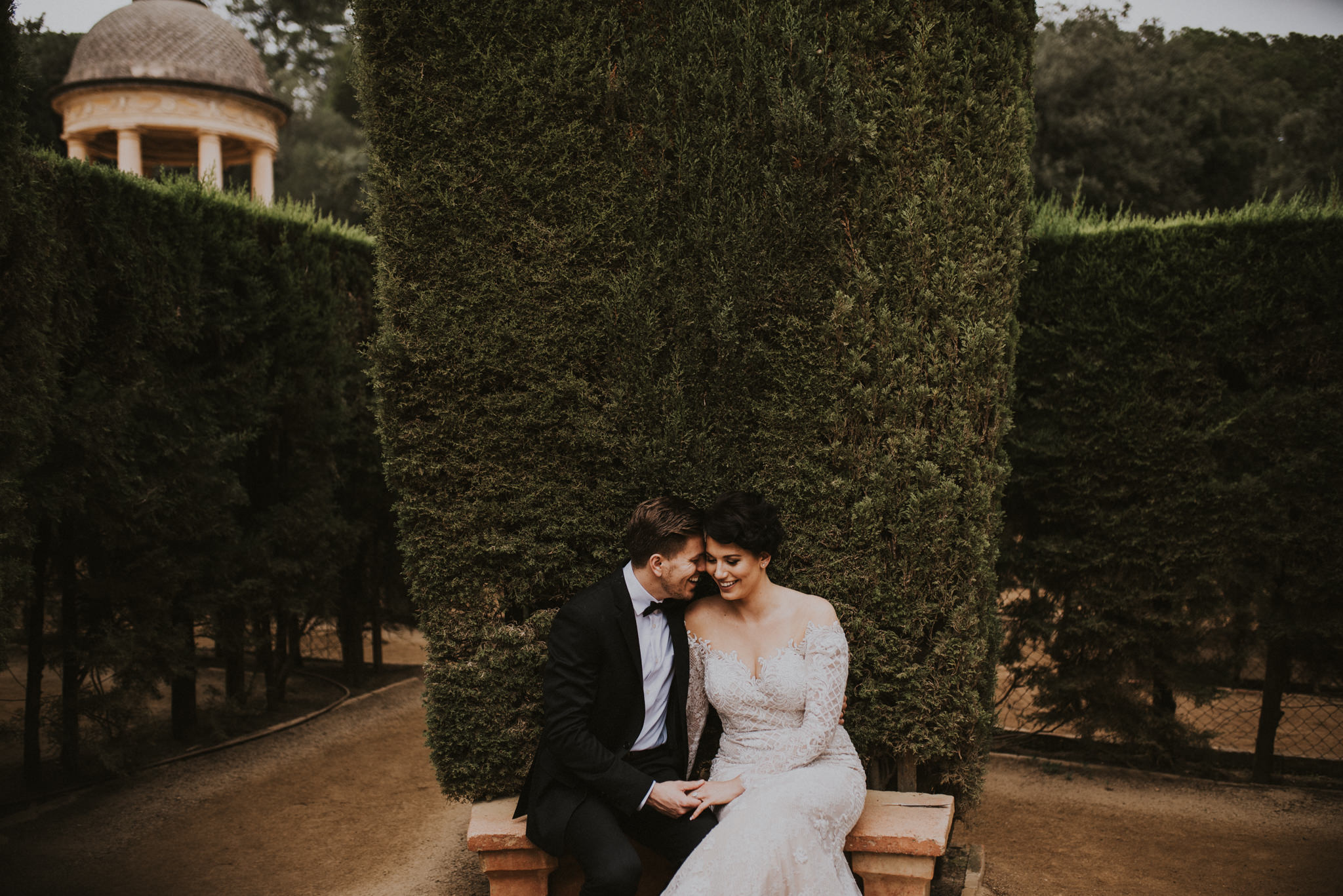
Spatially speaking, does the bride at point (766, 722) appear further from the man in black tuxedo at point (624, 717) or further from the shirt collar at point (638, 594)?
the shirt collar at point (638, 594)

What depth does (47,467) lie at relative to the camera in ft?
16.2

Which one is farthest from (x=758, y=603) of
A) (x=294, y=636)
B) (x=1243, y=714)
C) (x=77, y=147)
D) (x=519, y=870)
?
(x=77, y=147)

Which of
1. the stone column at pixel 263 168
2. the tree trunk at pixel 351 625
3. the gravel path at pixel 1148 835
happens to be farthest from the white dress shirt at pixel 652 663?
the stone column at pixel 263 168

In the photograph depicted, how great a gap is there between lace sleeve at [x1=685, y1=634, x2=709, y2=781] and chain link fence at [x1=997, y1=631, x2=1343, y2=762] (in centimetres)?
273

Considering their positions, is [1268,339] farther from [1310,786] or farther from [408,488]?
[408,488]

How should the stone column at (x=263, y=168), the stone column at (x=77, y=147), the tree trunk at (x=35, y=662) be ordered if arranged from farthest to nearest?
the stone column at (x=263, y=168)
the stone column at (x=77, y=147)
the tree trunk at (x=35, y=662)

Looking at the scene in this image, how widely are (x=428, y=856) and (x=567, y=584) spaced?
2058 mm

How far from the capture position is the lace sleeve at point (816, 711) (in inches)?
133

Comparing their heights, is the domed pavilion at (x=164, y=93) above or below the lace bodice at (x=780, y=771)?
above

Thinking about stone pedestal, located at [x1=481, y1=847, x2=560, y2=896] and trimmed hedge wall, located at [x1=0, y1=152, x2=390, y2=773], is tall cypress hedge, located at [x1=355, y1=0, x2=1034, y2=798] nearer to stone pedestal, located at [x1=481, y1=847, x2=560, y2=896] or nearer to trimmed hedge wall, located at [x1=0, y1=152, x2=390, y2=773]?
stone pedestal, located at [x1=481, y1=847, x2=560, y2=896]

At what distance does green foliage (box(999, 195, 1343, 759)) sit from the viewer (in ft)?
17.5

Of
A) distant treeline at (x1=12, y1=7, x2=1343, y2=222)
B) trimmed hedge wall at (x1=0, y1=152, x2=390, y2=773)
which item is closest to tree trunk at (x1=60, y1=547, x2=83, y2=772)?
trimmed hedge wall at (x1=0, y1=152, x2=390, y2=773)

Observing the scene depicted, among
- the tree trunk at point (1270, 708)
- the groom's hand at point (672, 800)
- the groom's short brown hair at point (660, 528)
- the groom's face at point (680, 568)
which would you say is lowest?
the tree trunk at point (1270, 708)

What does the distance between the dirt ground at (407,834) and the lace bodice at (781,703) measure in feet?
4.62
